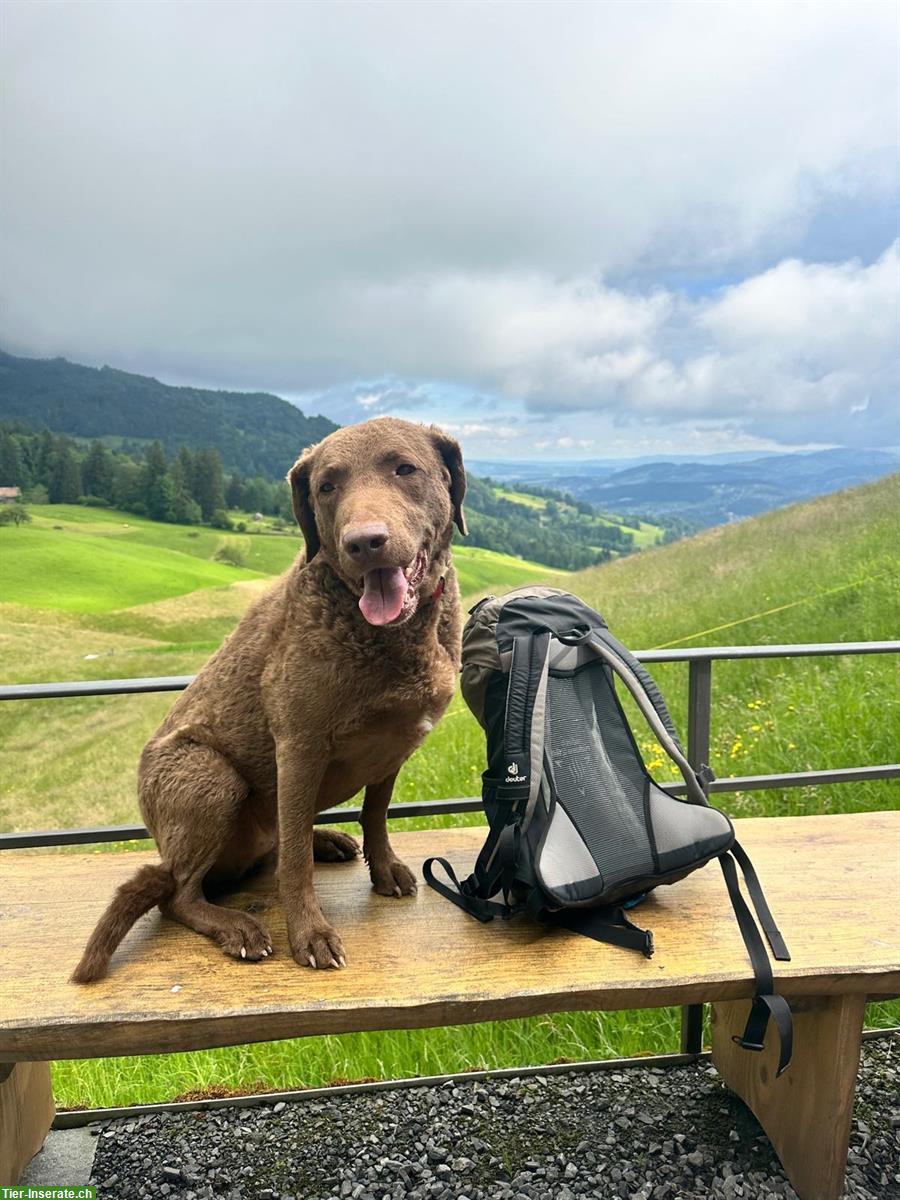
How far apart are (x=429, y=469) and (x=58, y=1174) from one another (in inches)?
71.1

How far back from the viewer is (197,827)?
1478mm

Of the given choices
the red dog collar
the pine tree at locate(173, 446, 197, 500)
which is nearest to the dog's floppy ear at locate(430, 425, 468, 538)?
the red dog collar

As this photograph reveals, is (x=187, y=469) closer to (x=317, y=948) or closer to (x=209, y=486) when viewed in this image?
(x=209, y=486)

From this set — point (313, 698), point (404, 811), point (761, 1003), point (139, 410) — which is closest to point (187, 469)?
point (139, 410)

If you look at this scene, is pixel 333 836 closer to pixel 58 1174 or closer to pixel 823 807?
pixel 58 1174

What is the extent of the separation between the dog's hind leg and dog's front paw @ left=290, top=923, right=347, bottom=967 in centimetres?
6

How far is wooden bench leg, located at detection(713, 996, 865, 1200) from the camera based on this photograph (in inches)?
60.6

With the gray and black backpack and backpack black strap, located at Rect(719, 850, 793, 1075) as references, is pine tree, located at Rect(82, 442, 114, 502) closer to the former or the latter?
the gray and black backpack

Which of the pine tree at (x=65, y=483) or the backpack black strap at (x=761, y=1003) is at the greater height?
Answer: the pine tree at (x=65, y=483)

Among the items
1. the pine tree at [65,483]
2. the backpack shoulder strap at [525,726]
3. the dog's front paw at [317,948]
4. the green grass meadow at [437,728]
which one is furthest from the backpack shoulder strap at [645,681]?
the pine tree at [65,483]

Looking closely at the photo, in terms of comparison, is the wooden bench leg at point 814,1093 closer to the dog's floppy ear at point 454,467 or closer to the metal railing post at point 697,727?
the metal railing post at point 697,727

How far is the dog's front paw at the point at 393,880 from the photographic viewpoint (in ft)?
5.50

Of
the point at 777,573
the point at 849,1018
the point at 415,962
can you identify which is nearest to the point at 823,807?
the point at 849,1018

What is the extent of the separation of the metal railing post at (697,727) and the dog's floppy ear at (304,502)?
112cm
